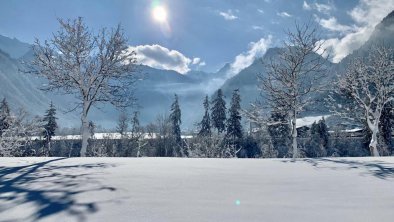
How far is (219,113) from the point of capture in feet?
243

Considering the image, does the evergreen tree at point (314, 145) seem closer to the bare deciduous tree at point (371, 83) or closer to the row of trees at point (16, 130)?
the bare deciduous tree at point (371, 83)

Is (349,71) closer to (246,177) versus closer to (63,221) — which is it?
(246,177)

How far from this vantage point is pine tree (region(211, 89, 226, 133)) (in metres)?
Answer: 73.6

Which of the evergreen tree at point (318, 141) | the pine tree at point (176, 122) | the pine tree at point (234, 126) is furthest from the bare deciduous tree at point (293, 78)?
the pine tree at point (176, 122)

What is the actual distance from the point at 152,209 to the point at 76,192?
1.38 metres

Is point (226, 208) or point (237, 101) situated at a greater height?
point (237, 101)

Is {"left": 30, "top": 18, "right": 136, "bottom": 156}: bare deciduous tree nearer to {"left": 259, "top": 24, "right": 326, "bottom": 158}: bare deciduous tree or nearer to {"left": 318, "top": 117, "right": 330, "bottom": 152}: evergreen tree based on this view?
{"left": 259, "top": 24, "right": 326, "bottom": 158}: bare deciduous tree

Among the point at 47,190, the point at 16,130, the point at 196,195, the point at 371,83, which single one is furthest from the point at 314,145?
the point at 47,190

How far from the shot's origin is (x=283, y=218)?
3641 mm

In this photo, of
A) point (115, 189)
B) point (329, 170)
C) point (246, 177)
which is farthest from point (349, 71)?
point (115, 189)

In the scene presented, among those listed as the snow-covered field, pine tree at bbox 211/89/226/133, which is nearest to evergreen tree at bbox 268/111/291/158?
pine tree at bbox 211/89/226/133

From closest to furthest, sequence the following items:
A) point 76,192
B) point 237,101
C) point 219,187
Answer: point 76,192 → point 219,187 → point 237,101

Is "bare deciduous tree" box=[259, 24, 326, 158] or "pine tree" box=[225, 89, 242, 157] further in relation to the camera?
"pine tree" box=[225, 89, 242, 157]

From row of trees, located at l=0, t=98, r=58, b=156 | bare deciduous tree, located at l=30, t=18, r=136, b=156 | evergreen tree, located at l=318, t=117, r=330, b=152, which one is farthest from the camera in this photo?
evergreen tree, located at l=318, t=117, r=330, b=152
